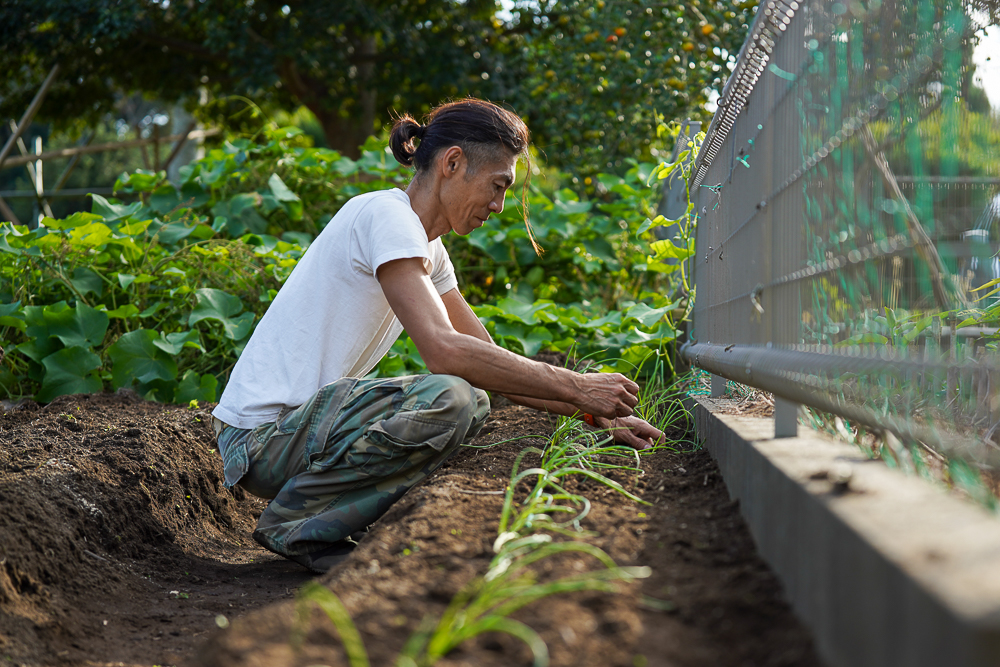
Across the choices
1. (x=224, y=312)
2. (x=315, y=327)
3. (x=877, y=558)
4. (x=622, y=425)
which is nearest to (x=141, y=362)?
(x=224, y=312)

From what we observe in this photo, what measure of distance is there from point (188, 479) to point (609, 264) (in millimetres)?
2937

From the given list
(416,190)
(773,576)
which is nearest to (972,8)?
(773,576)

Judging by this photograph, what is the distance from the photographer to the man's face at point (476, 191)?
2.37 meters

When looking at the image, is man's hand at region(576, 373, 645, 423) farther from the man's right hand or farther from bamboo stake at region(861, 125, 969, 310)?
bamboo stake at region(861, 125, 969, 310)

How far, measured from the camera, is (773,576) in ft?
3.83

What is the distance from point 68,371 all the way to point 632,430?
2777mm

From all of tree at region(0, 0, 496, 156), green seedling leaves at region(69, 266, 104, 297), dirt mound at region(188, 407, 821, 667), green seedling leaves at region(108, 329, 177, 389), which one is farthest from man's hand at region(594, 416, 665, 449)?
tree at region(0, 0, 496, 156)

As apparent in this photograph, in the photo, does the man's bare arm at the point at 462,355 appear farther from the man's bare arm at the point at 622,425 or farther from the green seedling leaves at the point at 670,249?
the green seedling leaves at the point at 670,249


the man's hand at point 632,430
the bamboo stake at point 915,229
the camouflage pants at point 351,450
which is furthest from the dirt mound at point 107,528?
the bamboo stake at point 915,229

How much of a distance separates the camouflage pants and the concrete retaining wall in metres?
1.04

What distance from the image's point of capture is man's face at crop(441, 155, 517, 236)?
2.37 m

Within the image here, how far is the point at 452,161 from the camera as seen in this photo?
2.35 meters

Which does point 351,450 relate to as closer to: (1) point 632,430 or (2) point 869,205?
(1) point 632,430

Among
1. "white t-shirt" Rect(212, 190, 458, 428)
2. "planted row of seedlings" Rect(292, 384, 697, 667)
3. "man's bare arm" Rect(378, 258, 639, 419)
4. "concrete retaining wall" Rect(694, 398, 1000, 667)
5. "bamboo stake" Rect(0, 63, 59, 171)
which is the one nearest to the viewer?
"concrete retaining wall" Rect(694, 398, 1000, 667)
